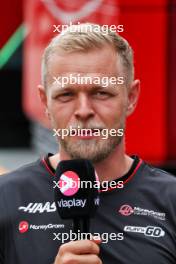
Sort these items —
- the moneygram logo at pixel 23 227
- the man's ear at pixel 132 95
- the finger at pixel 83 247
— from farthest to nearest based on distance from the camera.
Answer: the man's ear at pixel 132 95 < the moneygram logo at pixel 23 227 < the finger at pixel 83 247

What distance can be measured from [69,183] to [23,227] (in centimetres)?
35

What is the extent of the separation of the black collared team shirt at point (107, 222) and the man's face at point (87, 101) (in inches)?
6.6

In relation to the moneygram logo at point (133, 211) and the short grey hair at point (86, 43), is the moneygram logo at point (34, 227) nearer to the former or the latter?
the moneygram logo at point (133, 211)

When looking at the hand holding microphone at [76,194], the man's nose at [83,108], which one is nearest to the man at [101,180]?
the man's nose at [83,108]

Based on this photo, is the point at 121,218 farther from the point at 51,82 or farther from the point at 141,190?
the point at 51,82

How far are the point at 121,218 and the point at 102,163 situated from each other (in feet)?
0.61

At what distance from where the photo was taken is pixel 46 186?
9.10 ft

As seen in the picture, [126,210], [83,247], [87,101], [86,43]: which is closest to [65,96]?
[87,101]

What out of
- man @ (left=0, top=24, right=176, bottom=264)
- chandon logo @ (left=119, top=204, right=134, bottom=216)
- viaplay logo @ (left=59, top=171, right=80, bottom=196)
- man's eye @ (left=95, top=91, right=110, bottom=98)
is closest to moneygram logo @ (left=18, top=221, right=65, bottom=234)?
man @ (left=0, top=24, right=176, bottom=264)

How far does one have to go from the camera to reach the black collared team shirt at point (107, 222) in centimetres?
264

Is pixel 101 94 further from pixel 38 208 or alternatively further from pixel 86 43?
pixel 38 208

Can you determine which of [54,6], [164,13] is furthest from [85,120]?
[54,6]

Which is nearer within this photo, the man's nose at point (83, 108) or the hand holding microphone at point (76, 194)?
the hand holding microphone at point (76, 194)

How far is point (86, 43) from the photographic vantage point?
8.71 ft
